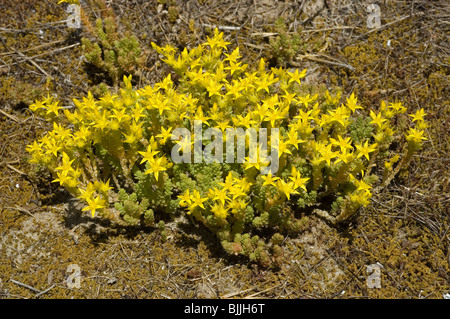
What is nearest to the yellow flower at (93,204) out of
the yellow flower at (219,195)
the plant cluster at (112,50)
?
the yellow flower at (219,195)

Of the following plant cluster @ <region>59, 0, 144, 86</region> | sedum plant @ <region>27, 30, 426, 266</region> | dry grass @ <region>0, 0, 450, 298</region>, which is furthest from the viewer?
plant cluster @ <region>59, 0, 144, 86</region>

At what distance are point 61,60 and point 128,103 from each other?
1.43 metres

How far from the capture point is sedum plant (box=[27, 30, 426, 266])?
2.98 metres

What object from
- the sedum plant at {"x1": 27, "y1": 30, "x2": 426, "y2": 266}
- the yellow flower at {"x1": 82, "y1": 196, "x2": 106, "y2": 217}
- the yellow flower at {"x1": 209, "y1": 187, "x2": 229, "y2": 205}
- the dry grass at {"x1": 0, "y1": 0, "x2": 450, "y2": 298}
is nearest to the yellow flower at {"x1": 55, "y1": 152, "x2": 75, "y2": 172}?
the sedum plant at {"x1": 27, "y1": 30, "x2": 426, "y2": 266}

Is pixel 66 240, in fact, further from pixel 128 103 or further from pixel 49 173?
pixel 128 103

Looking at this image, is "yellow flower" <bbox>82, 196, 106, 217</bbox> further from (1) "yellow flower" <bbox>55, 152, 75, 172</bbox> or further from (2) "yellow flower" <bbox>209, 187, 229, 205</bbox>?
(2) "yellow flower" <bbox>209, 187, 229, 205</bbox>

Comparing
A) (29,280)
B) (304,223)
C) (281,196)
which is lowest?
(29,280)

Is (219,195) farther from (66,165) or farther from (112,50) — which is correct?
(112,50)

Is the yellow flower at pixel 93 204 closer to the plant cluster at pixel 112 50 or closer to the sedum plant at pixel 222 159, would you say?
the sedum plant at pixel 222 159

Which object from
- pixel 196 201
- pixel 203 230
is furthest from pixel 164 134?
pixel 203 230

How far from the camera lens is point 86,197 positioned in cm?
Result: 285

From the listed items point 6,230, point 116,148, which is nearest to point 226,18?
point 116,148

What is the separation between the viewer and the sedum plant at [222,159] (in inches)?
117

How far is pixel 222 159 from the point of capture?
3.17 metres
